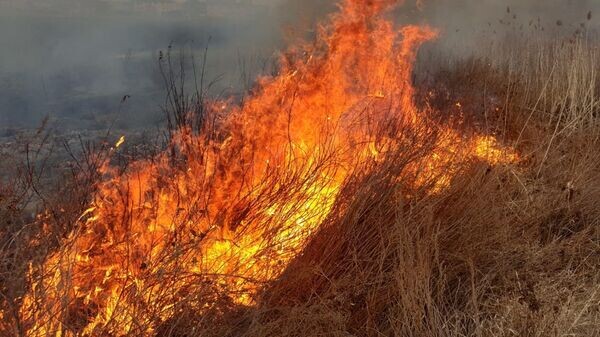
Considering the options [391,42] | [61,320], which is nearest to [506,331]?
[61,320]

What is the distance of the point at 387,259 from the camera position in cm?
277

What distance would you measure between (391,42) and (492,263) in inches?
73.9

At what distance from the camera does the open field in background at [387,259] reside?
7.11ft

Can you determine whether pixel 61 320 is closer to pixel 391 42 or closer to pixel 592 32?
pixel 391 42

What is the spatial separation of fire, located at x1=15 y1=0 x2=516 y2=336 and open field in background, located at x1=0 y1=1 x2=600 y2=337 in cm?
3

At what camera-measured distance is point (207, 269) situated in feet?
8.16

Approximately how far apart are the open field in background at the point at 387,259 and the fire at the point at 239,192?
1.2 inches

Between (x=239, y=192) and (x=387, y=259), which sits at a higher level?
(x=239, y=192)

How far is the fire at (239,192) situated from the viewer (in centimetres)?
216

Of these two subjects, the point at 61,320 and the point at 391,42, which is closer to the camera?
the point at 61,320

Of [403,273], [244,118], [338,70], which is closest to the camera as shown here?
[403,273]

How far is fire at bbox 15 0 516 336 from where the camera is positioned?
7.10 feet

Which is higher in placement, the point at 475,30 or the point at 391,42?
the point at 391,42

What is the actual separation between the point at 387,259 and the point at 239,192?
2.93ft
